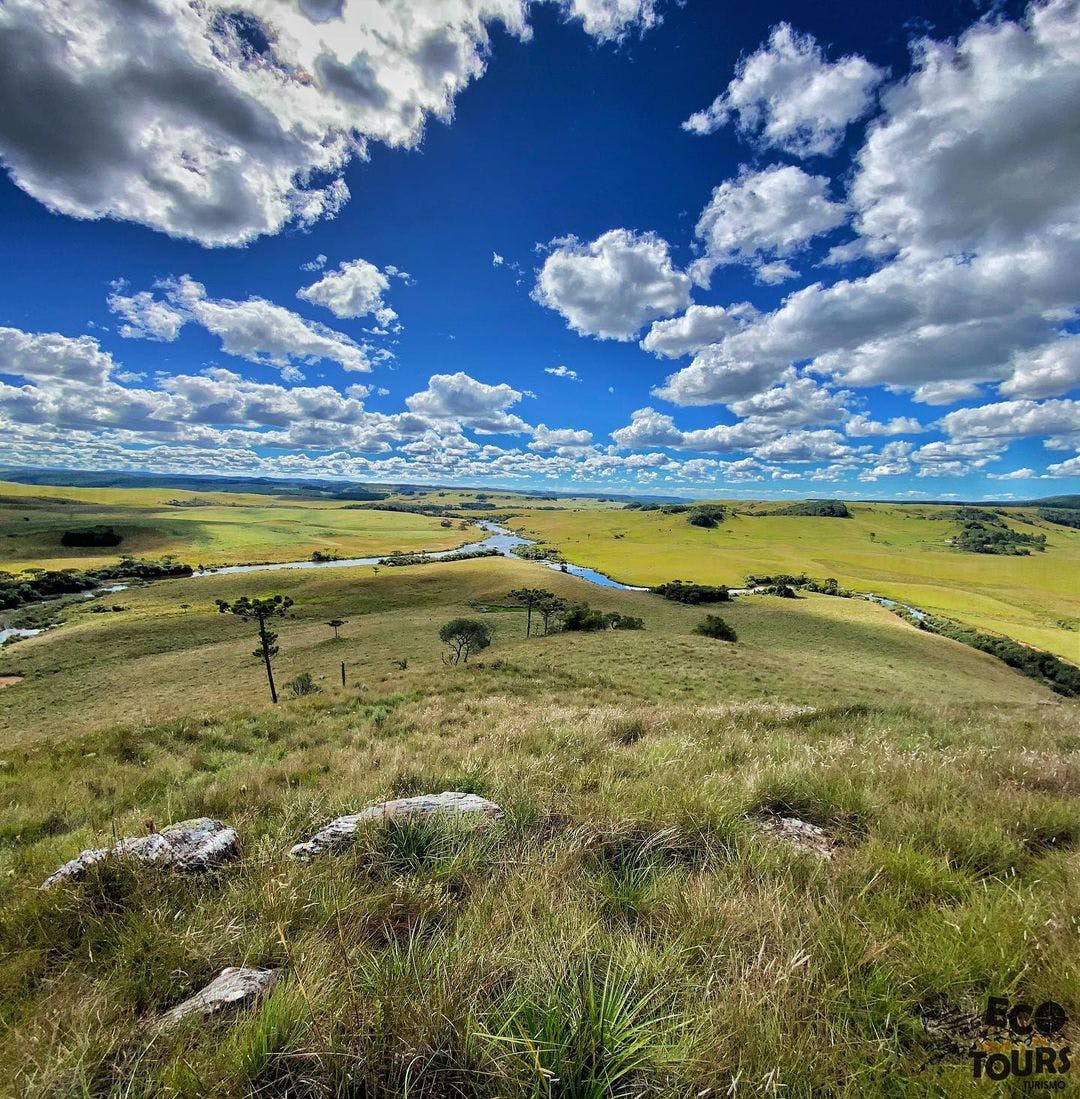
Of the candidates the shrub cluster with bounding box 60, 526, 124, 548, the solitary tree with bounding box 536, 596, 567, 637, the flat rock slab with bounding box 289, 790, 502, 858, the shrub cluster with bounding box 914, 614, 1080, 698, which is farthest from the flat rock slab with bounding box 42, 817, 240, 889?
the shrub cluster with bounding box 60, 526, 124, 548

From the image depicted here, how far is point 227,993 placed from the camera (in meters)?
2.44

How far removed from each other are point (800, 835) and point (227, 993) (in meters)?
4.43

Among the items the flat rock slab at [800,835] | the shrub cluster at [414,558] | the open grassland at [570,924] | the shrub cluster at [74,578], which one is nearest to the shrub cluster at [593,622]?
the open grassland at [570,924]

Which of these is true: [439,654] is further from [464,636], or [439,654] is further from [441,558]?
[441,558]

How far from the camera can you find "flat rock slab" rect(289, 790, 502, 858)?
395 cm

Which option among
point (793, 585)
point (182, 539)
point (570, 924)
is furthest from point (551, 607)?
point (182, 539)

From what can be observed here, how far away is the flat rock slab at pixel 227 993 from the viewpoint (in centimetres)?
236

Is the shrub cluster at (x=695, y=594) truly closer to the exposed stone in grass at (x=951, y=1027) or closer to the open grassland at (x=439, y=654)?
the open grassland at (x=439, y=654)

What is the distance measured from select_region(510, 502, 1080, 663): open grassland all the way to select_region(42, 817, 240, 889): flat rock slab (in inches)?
3298

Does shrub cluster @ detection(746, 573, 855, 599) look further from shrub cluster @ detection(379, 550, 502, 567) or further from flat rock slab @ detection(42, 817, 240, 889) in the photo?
flat rock slab @ detection(42, 817, 240, 889)

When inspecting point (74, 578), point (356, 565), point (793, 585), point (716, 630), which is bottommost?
point (74, 578)

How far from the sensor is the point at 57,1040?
220 cm

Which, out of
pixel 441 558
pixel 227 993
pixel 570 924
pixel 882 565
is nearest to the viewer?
pixel 227 993

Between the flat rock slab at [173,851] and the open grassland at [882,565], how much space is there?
8376 centimetres
